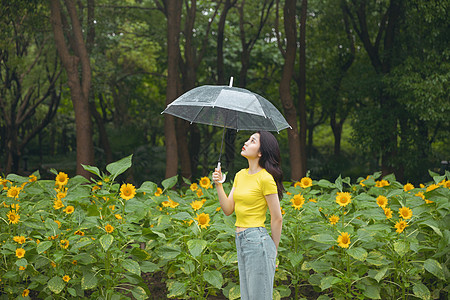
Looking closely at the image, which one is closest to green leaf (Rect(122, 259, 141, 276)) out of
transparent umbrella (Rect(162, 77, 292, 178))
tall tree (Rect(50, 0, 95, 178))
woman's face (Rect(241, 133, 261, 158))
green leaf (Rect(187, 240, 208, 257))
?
green leaf (Rect(187, 240, 208, 257))

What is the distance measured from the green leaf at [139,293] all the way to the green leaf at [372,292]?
1870mm

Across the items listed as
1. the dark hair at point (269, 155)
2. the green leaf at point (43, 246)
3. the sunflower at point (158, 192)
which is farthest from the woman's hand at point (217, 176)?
the sunflower at point (158, 192)

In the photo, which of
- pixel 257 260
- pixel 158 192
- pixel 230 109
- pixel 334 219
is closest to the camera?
pixel 257 260

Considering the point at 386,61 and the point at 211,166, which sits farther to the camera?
the point at 386,61

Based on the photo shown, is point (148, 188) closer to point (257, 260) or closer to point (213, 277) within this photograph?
point (213, 277)

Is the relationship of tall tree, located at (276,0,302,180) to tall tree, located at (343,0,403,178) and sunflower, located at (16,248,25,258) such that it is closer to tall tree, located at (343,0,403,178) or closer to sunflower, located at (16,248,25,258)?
tall tree, located at (343,0,403,178)

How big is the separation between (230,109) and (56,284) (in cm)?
202

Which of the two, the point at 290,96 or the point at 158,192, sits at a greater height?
the point at 290,96

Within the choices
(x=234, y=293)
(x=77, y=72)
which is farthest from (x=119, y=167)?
(x=77, y=72)

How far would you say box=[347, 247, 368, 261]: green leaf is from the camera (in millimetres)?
4473

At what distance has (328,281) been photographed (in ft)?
15.1

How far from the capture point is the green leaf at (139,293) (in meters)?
4.65

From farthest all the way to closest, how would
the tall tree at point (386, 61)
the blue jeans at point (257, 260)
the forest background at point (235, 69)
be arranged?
the tall tree at point (386, 61)
the forest background at point (235, 69)
the blue jeans at point (257, 260)

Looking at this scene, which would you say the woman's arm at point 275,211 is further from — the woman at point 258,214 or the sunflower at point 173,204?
the sunflower at point 173,204
